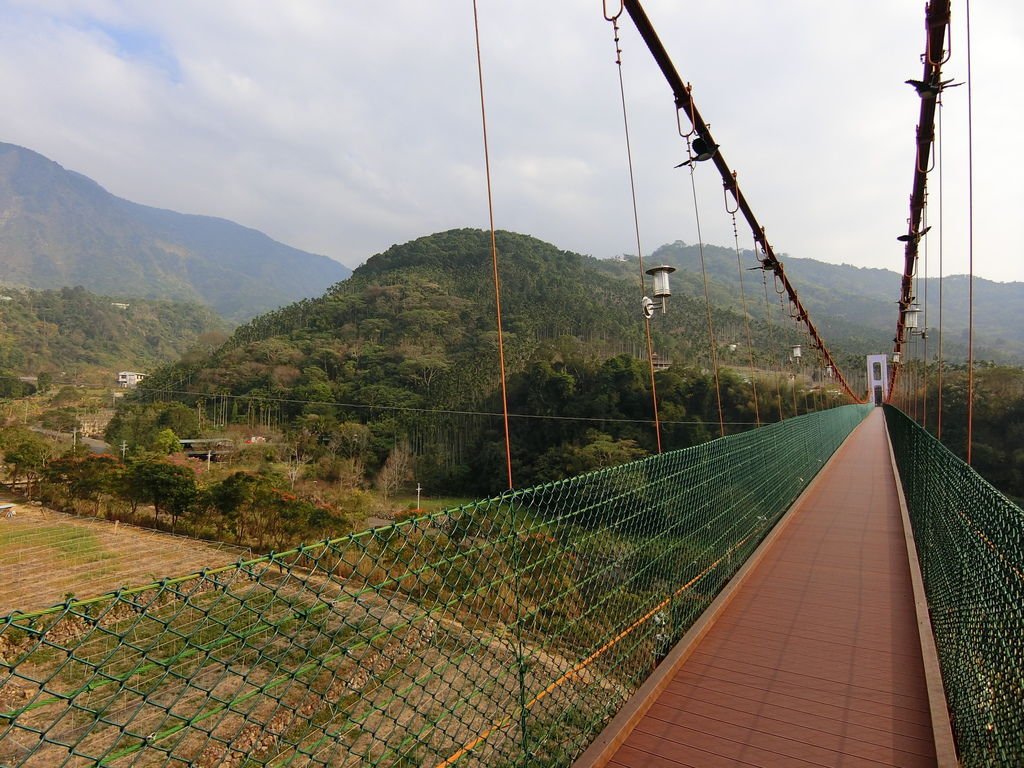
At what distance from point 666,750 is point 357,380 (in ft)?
138

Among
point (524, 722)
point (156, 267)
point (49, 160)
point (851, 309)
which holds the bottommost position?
point (524, 722)

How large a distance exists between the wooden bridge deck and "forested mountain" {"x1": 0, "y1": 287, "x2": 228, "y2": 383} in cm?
5725

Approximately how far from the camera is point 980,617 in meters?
1.59

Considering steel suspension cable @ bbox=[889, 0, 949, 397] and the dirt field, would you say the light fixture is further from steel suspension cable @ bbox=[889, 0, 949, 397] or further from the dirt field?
the dirt field

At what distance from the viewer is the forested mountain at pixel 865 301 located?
58.3 m

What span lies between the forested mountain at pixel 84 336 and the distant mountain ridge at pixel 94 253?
53.9 meters

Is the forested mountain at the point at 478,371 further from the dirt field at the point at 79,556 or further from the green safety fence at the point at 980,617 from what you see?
the green safety fence at the point at 980,617

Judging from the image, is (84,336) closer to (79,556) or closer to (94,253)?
(79,556)

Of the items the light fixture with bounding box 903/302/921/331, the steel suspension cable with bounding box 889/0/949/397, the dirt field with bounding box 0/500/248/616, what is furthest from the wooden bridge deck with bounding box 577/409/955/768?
the dirt field with bounding box 0/500/248/616

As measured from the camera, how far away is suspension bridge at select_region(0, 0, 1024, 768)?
39.0 inches

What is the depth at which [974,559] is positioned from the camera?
5.78 feet

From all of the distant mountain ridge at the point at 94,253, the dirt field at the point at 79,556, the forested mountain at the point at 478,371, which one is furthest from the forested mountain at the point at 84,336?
the distant mountain ridge at the point at 94,253

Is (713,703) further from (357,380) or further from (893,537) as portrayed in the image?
(357,380)

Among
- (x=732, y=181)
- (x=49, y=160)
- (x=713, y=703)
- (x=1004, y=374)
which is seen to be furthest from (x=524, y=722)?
(x=49, y=160)
